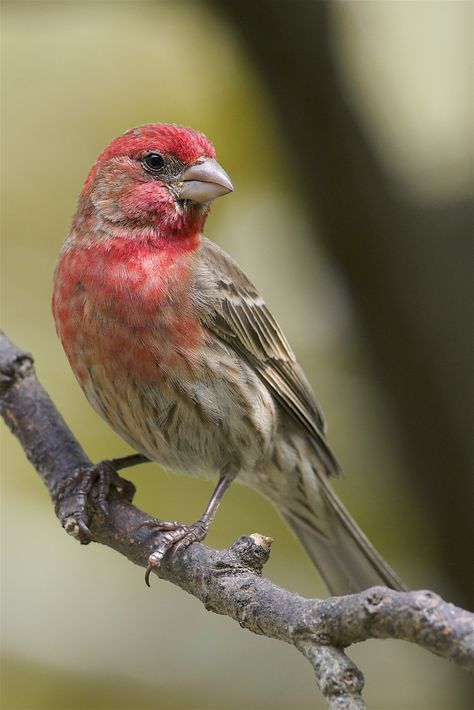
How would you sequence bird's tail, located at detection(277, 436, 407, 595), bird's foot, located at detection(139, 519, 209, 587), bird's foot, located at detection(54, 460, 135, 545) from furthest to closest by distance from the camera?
bird's tail, located at detection(277, 436, 407, 595) < bird's foot, located at detection(54, 460, 135, 545) < bird's foot, located at detection(139, 519, 209, 587)

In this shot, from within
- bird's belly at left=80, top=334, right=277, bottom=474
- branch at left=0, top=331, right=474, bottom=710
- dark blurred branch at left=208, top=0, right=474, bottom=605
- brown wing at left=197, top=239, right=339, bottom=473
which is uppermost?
dark blurred branch at left=208, top=0, right=474, bottom=605

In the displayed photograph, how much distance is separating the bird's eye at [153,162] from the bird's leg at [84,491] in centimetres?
131

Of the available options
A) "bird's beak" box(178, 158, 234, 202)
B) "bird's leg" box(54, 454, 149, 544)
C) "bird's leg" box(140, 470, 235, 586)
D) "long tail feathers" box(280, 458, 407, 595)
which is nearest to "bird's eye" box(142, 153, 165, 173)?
"bird's beak" box(178, 158, 234, 202)

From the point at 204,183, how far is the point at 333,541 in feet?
6.36

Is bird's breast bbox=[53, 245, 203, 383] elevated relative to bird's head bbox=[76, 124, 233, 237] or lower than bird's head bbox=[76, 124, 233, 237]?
lower

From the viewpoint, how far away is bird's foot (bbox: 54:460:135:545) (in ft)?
13.3

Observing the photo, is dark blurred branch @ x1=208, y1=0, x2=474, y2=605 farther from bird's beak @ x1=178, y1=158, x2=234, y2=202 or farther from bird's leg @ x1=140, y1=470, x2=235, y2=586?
bird's leg @ x1=140, y1=470, x2=235, y2=586

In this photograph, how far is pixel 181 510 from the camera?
6.34m

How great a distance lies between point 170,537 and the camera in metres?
3.85

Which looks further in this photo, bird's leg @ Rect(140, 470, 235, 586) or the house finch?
the house finch

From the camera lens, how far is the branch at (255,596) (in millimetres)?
2307

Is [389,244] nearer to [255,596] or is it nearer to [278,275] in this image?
[278,275]

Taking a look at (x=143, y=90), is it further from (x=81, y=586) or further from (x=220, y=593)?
(x=220, y=593)

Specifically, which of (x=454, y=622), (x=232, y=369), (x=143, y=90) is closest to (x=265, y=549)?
(x=454, y=622)
